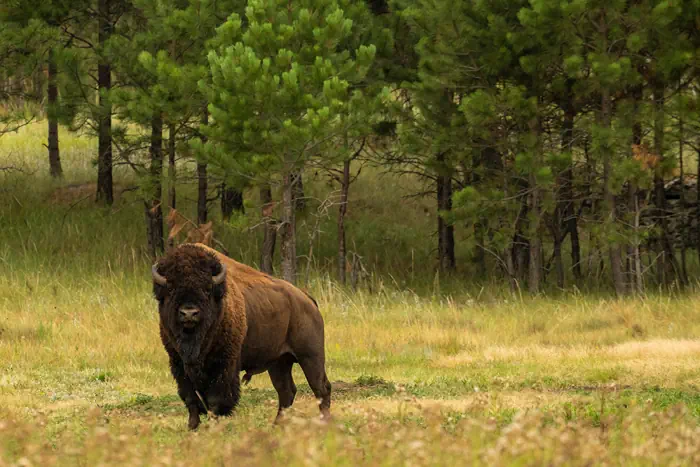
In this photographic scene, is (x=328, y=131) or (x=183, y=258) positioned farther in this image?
(x=328, y=131)

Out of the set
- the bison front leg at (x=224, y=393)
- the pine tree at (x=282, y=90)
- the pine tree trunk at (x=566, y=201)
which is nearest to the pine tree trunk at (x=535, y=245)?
the pine tree trunk at (x=566, y=201)

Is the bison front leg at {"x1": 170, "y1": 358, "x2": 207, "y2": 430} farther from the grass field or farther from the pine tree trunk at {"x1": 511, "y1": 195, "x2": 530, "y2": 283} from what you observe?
the pine tree trunk at {"x1": 511, "y1": 195, "x2": 530, "y2": 283}

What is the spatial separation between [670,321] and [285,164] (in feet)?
23.7

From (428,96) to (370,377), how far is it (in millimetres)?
10146

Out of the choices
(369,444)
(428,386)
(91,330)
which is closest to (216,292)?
(369,444)

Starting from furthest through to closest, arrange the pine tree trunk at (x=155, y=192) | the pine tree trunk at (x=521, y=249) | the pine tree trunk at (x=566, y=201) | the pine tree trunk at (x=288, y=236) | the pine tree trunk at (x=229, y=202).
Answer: the pine tree trunk at (x=229, y=202)
the pine tree trunk at (x=521, y=249)
the pine tree trunk at (x=155, y=192)
the pine tree trunk at (x=566, y=201)
the pine tree trunk at (x=288, y=236)

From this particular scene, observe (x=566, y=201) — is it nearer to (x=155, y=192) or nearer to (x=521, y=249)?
(x=521, y=249)

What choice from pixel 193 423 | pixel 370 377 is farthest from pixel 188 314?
pixel 370 377

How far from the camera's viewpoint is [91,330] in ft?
52.6

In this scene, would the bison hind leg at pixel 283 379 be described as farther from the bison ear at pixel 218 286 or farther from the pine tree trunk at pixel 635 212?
the pine tree trunk at pixel 635 212

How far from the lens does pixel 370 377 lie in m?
13.1

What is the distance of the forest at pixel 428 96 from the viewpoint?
19.7 m

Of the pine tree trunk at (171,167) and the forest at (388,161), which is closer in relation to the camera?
the forest at (388,161)

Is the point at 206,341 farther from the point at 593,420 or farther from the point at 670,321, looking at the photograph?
the point at 670,321
